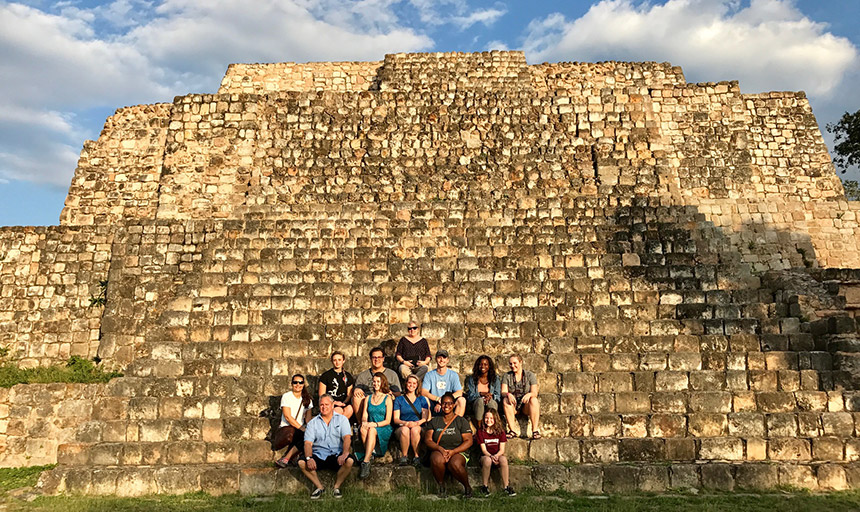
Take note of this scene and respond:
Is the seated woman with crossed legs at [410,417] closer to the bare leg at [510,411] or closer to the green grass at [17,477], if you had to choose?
the bare leg at [510,411]

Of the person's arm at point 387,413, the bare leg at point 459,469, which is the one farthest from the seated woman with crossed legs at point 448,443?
the person's arm at point 387,413

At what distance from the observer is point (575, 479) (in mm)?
6512

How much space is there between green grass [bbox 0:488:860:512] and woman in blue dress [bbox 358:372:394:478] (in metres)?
0.58

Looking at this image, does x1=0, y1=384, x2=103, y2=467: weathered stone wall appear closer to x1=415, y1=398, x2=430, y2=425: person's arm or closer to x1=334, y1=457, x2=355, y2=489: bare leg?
x1=334, y1=457, x2=355, y2=489: bare leg

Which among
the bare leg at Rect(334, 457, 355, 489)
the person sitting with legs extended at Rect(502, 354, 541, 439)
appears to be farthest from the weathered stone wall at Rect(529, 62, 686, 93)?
the bare leg at Rect(334, 457, 355, 489)

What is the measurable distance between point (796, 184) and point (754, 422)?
1111 cm

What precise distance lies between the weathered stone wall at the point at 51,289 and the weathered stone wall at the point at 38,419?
11.1 feet

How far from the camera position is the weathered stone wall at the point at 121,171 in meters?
15.1

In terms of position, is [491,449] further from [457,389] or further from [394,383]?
[394,383]

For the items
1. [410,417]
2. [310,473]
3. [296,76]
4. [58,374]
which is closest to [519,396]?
[410,417]

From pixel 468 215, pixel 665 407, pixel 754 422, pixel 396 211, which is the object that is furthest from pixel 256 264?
pixel 754 422

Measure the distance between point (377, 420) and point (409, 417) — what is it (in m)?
0.37

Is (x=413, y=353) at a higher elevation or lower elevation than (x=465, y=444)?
higher

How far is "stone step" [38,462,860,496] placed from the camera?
254 inches
